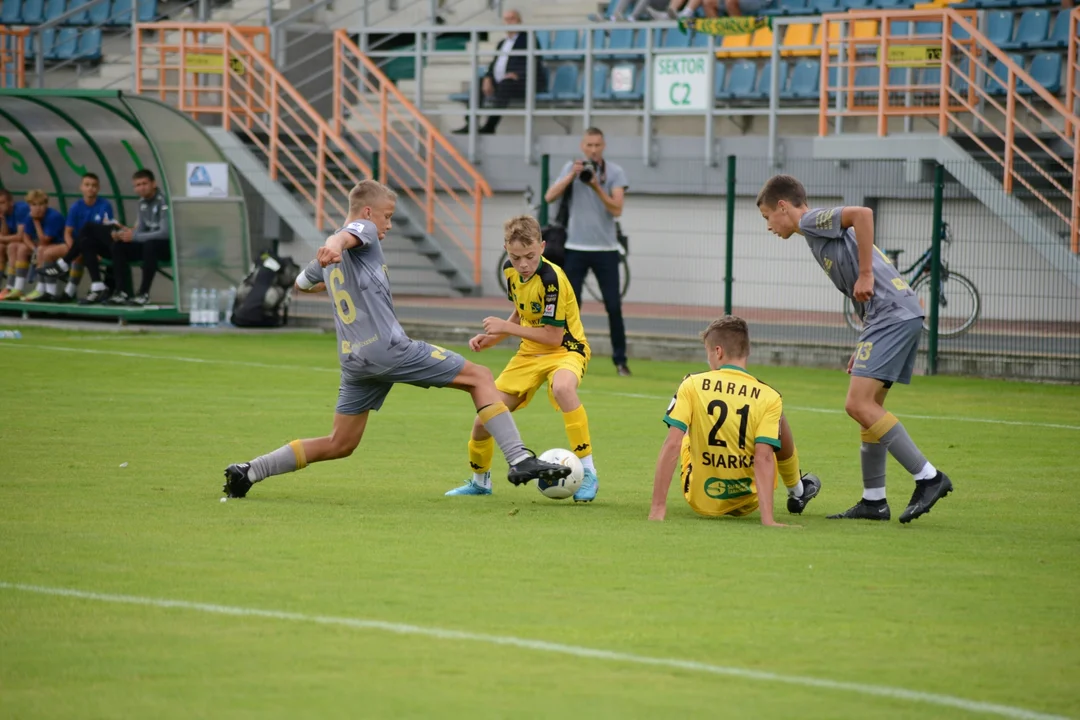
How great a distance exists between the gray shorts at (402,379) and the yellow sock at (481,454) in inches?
20.7

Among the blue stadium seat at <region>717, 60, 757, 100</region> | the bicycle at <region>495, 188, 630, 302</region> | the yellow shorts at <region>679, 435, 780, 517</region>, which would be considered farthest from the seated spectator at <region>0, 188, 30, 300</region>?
the yellow shorts at <region>679, 435, 780, 517</region>

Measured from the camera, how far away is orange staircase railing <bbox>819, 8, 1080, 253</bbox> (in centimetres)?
1806

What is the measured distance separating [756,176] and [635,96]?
2827 mm

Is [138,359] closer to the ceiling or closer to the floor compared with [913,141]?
closer to the floor

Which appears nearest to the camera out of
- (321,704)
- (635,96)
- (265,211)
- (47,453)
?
(321,704)

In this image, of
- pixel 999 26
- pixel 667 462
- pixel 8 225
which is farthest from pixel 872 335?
pixel 8 225

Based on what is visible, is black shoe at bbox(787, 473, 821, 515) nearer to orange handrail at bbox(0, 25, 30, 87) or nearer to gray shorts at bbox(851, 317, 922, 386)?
gray shorts at bbox(851, 317, 922, 386)

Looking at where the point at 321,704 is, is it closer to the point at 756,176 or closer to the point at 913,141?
the point at 913,141

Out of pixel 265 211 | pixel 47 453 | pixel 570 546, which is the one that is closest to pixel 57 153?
pixel 265 211

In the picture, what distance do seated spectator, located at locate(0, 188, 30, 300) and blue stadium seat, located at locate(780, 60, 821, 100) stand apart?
36.5 feet

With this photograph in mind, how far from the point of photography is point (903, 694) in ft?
16.5

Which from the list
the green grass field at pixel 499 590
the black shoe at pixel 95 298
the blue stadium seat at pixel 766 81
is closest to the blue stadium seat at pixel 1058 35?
the blue stadium seat at pixel 766 81

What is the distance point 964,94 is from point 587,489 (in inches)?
516

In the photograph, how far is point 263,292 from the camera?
67.5 feet
